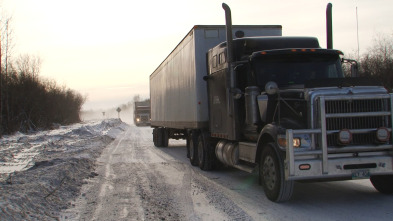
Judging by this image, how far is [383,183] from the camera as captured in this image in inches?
268

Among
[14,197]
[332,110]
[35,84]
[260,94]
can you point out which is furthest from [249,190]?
[35,84]

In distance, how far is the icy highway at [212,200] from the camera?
226 inches

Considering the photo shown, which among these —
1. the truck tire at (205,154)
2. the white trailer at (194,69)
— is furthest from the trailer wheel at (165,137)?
the truck tire at (205,154)

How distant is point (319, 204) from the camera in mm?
6297

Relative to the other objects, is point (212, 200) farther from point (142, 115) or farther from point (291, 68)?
point (142, 115)

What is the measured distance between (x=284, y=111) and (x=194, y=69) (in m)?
4.67

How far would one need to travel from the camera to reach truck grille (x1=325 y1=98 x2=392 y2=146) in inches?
231

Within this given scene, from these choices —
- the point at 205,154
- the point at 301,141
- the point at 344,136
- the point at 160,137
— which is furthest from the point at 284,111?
the point at 160,137

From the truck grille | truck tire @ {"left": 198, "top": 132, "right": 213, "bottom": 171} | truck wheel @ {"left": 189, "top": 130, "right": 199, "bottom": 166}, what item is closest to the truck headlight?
the truck grille

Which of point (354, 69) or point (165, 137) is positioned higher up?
point (354, 69)

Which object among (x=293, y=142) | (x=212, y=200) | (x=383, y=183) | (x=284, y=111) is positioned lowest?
(x=212, y=200)

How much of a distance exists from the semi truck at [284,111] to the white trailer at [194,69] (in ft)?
0.10

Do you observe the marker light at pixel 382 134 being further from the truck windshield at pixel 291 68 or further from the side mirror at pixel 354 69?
the side mirror at pixel 354 69

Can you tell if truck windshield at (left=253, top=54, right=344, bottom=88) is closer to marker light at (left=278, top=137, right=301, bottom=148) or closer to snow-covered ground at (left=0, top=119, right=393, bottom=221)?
marker light at (left=278, top=137, right=301, bottom=148)
